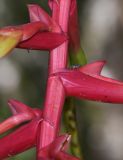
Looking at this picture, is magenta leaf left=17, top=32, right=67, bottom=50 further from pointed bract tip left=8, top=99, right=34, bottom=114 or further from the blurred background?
the blurred background

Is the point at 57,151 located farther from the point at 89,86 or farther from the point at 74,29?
the point at 74,29

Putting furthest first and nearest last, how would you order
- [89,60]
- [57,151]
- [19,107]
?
[89,60] → [19,107] → [57,151]

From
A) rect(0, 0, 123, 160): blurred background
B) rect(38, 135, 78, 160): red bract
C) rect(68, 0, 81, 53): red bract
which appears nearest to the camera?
rect(38, 135, 78, 160): red bract

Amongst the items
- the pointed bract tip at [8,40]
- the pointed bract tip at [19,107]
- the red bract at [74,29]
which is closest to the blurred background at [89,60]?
the red bract at [74,29]

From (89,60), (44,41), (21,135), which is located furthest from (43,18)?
(89,60)

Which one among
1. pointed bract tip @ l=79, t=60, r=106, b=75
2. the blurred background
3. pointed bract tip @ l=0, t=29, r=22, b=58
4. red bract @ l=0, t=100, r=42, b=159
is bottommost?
the blurred background

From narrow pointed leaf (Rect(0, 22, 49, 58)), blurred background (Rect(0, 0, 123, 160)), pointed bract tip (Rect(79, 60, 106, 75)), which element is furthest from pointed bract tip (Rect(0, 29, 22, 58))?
blurred background (Rect(0, 0, 123, 160))
